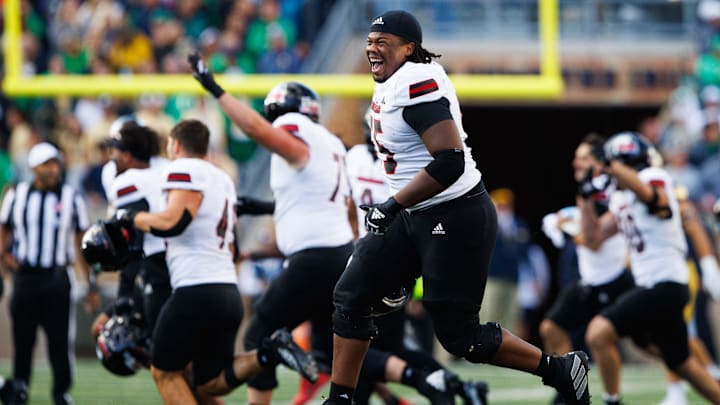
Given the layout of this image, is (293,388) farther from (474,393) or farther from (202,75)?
(202,75)

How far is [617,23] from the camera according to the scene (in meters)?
15.5

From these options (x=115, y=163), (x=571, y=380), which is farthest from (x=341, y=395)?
(x=115, y=163)

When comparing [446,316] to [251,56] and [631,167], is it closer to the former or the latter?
[631,167]

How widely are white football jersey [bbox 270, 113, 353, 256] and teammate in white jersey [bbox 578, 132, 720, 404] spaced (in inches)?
67.9

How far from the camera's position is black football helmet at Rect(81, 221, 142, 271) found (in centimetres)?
665

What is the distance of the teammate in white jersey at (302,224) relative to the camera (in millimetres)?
7027

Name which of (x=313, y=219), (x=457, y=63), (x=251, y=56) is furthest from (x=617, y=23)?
(x=313, y=219)

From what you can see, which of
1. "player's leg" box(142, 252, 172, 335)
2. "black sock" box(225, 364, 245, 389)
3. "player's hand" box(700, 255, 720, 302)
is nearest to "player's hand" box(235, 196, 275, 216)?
"player's leg" box(142, 252, 172, 335)

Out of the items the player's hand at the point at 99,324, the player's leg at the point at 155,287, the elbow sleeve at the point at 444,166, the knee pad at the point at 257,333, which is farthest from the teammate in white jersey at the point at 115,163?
the elbow sleeve at the point at 444,166

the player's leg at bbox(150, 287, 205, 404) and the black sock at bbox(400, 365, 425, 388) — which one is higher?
the player's leg at bbox(150, 287, 205, 404)

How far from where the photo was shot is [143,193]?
23.4ft

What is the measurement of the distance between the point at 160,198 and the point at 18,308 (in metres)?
2.36

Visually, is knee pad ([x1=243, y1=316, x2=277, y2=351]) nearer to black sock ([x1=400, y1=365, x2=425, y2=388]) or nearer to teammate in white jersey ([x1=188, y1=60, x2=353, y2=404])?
teammate in white jersey ([x1=188, y1=60, x2=353, y2=404])

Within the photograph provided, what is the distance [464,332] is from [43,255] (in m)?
4.24
